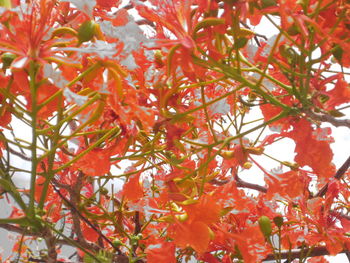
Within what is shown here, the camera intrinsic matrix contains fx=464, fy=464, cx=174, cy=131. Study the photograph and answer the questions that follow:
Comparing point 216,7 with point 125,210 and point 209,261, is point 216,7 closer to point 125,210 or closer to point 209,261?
point 209,261

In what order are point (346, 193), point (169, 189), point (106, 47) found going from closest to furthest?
point (106, 47)
point (169, 189)
point (346, 193)

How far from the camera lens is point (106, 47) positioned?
1.41 ft

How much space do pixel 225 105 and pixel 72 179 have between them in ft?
1.15

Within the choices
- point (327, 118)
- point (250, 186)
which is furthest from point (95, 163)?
point (250, 186)

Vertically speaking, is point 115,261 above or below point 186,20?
below

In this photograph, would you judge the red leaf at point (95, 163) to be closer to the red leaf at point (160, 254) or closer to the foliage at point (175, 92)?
the foliage at point (175, 92)

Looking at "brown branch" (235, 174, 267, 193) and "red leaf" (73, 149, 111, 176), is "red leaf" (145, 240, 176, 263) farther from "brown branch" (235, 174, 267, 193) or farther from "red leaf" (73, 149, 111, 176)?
"brown branch" (235, 174, 267, 193)

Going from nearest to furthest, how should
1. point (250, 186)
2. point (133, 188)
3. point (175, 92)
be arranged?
point (175, 92) → point (133, 188) → point (250, 186)

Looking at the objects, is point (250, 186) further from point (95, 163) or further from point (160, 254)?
point (95, 163)

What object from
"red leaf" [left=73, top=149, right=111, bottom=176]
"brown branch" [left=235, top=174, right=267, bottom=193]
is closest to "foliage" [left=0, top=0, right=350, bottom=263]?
"red leaf" [left=73, top=149, right=111, bottom=176]

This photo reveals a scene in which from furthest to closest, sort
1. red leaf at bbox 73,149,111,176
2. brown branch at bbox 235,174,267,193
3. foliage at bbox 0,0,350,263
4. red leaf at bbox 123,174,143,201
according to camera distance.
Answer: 1. brown branch at bbox 235,174,267,193
2. red leaf at bbox 123,174,143,201
3. red leaf at bbox 73,149,111,176
4. foliage at bbox 0,0,350,263

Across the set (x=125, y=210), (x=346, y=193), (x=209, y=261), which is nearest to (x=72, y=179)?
(x=125, y=210)

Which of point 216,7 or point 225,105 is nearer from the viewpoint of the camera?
point 216,7

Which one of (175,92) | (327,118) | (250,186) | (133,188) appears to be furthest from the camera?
(250,186)
